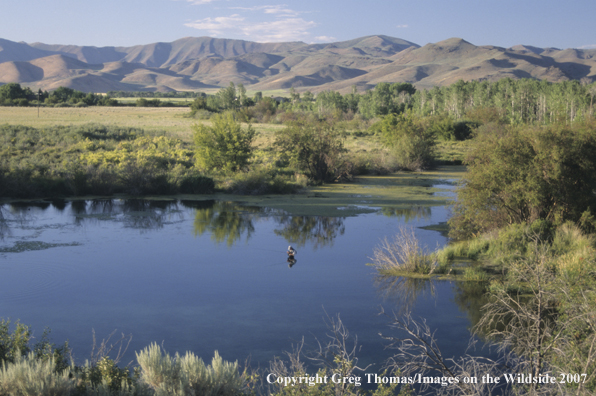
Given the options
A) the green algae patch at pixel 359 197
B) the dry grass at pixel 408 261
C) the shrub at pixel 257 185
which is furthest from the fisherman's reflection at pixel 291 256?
the shrub at pixel 257 185

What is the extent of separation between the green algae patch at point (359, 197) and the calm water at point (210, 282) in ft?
5.17

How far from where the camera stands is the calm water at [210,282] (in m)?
10.4

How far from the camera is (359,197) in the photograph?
1016 inches

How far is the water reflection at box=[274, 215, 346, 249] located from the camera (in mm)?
18078

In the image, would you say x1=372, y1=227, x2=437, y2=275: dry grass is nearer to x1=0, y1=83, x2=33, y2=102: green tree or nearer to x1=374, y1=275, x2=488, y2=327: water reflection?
x1=374, y1=275, x2=488, y2=327: water reflection

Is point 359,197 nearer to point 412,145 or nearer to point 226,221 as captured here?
point 226,221

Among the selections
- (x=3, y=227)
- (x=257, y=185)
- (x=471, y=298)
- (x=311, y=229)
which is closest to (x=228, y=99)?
(x=257, y=185)

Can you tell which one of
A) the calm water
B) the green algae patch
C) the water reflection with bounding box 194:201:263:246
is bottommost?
the calm water

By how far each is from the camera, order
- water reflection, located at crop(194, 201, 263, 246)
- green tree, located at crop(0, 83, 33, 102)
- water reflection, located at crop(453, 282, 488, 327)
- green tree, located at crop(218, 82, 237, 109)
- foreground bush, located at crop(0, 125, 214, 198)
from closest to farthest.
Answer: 1. water reflection, located at crop(453, 282, 488, 327)
2. water reflection, located at crop(194, 201, 263, 246)
3. foreground bush, located at crop(0, 125, 214, 198)
4. green tree, located at crop(0, 83, 33, 102)
5. green tree, located at crop(218, 82, 237, 109)

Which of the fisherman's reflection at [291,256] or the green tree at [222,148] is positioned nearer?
the fisherman's reflection at [291,256]

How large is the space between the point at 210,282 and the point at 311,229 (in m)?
6.65

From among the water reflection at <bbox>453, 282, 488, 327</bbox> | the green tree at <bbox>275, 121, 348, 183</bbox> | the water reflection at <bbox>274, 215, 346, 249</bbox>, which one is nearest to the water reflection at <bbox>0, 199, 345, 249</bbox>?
the water reflection at <bbox>274, 215, 346, 249</bbox>

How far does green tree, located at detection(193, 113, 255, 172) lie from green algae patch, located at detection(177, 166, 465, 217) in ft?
13.8

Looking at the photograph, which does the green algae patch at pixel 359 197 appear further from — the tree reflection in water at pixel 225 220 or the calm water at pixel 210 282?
the calm water at pixel 210 282
